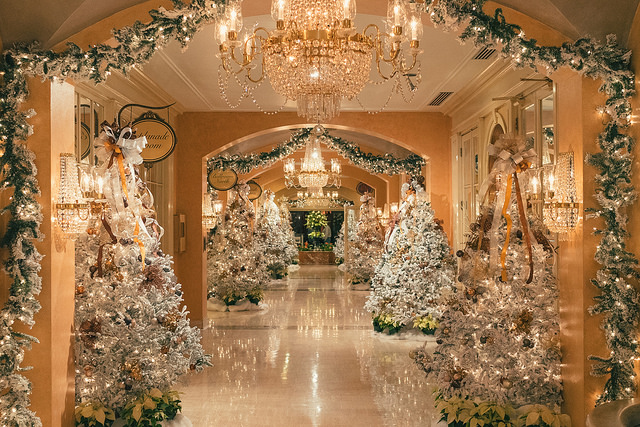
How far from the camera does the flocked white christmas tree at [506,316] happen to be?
15.9ft

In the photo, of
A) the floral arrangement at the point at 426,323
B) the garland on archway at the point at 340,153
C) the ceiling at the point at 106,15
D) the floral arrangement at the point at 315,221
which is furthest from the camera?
the floral arrangement at the point at 315,221

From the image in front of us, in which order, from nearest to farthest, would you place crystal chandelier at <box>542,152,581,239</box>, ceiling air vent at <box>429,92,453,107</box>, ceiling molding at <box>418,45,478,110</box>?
1. crystal chandelier at <box>542,152,581,239</box>
2. ceiling molding at <box>418,45,478,110</box>
3. ceiling air vent at <box>429,92,453,107</box>

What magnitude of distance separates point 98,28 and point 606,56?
3524 mm

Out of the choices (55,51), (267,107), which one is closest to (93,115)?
(55,51)

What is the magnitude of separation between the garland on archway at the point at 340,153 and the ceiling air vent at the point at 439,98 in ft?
5.03

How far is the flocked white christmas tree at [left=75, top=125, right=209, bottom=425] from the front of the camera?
189 inches

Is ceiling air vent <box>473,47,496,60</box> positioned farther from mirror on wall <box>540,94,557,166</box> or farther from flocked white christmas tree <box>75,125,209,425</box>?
flocked white christmas tree <box>75,125,209,425</box>

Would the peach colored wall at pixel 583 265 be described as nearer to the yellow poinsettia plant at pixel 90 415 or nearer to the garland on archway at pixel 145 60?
the garland on archway at pixel 145 60

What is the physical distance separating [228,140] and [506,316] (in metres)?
7.01

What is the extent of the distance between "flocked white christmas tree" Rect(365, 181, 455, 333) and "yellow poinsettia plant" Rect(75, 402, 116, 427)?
5.60 meters

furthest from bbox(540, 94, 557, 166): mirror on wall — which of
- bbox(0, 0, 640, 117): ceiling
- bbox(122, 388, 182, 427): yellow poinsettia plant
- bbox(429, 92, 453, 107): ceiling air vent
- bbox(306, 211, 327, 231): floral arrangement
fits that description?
bbox(306, 211, 327, 231): floral arrangement

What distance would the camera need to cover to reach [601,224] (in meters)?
4.38

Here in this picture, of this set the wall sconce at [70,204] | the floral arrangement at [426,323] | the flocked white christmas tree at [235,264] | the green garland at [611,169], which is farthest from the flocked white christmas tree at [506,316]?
the flocked white christmas tree at [235,264]

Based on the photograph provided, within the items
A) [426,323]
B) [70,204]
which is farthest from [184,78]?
[426,323]
